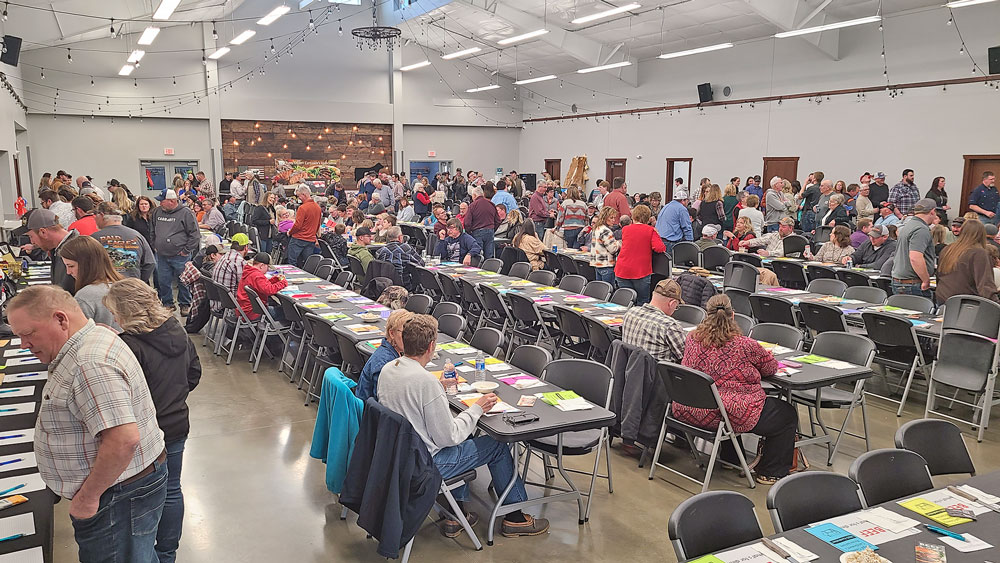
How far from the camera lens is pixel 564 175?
23000 mm

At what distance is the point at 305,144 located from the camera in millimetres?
21141

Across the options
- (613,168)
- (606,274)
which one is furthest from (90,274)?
(613,168)

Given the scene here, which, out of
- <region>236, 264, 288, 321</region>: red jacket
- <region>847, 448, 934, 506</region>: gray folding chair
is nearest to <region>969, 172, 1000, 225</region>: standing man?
<region>847, 448, 934, 506</region>: gray folding chair

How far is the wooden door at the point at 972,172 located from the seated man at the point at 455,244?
29.3 feet

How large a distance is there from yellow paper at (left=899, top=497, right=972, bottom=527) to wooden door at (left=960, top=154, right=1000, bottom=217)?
1186 cm

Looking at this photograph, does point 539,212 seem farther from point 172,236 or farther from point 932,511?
point 932,511

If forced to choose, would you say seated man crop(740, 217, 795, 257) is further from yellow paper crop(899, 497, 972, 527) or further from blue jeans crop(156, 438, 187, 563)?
blue jeans crop(156, 438, 187, 563)

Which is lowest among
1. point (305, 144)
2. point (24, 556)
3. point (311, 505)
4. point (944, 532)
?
point (311, 505)

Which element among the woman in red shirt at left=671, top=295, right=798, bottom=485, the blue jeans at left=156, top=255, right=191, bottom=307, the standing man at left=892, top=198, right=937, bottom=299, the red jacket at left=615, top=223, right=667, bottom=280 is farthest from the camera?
the blue jeans at left=156, top=255, right=191, bottom=307

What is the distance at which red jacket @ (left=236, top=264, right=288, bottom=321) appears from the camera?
6.91m

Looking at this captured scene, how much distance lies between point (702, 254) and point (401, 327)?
23.0 feet

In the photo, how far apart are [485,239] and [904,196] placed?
7.30 m

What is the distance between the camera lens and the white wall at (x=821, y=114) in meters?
12.5

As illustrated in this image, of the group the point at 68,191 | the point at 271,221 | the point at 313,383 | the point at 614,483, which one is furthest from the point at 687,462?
the point at 271,221
